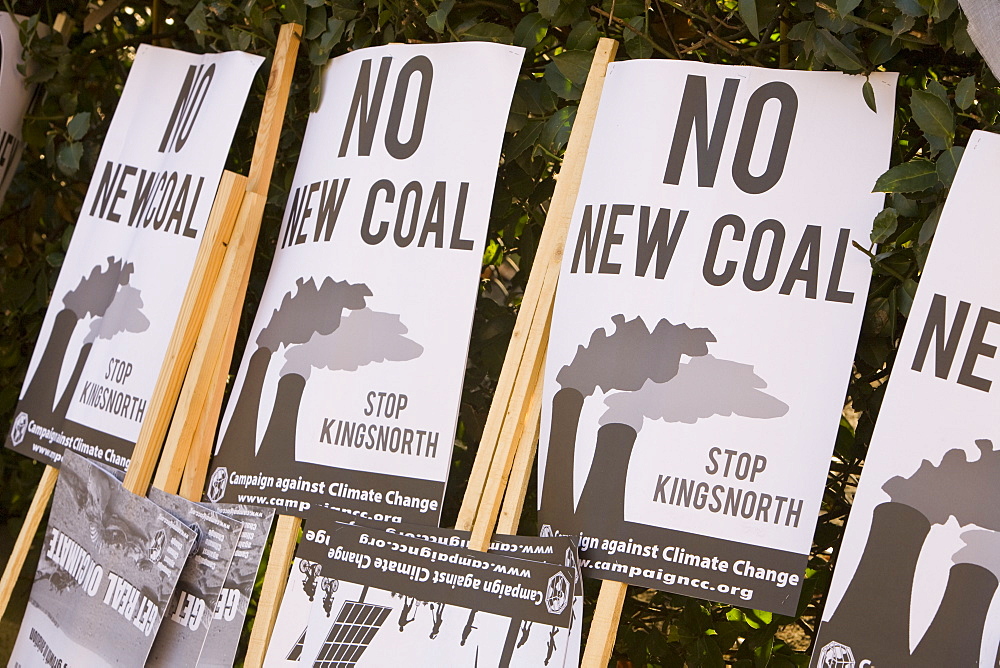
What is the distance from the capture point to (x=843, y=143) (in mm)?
1376

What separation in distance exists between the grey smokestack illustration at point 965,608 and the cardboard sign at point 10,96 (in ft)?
7.31

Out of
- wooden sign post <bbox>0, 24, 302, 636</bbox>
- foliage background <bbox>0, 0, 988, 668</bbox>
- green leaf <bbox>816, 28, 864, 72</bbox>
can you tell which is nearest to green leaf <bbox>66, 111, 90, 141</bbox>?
foliage background <bbox>0, 0, 988, 668</bbox>

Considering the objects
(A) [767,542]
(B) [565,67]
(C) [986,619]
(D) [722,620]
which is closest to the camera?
(C) [986,619]

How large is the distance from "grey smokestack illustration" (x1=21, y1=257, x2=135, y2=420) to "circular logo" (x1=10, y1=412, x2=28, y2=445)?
25 millimetres

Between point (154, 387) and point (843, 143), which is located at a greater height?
point (843, 143)

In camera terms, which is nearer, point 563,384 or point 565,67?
point 563,384

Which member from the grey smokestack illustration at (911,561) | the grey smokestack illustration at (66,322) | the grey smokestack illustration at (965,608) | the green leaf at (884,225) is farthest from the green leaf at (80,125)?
the grey smokestack illustration at (965,608)

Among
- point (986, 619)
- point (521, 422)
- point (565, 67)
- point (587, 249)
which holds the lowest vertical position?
point (986, 619)

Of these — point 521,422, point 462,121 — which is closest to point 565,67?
point 462,121

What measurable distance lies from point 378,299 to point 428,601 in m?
0.51

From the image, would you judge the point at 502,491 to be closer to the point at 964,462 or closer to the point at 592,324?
the point at 592,324

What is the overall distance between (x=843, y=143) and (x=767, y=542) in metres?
0.57

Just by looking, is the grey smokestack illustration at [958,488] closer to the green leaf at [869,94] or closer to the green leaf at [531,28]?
the green leaf at [869,94]

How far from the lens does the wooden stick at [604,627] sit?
136 cm
